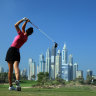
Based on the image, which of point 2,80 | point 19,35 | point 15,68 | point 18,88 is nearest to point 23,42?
point 19,35

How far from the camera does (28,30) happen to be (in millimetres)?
7168

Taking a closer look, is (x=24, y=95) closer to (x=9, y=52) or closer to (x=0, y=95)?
(x=0, y=95)

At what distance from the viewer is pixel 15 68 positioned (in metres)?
6.84

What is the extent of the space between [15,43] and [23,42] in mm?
253

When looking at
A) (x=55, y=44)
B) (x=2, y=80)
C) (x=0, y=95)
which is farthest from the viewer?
(x=2, y=80)

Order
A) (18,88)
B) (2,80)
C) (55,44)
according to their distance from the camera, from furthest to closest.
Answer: (2,80), (55,44), (18,88)

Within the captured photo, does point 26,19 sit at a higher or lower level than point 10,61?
higher

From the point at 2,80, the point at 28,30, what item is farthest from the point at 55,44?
the point at 2,80

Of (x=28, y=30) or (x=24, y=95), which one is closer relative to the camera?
(x=24, y=95)

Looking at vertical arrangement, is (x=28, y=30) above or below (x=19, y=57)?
above

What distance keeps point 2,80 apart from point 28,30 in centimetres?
6689

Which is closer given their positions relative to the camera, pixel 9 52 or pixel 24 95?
pixel 24 95

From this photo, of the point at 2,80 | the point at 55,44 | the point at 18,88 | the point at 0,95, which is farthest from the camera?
the point at 2,80

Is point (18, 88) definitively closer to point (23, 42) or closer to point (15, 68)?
point (15, 68)
